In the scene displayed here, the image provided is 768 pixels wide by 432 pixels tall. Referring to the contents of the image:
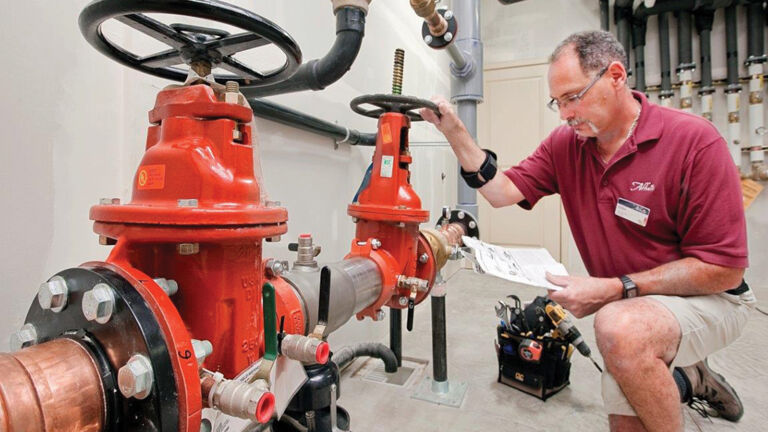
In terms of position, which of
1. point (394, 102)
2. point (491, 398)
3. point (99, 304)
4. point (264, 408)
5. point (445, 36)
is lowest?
point (491, 398)

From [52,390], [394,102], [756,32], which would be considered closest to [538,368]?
[394,102]

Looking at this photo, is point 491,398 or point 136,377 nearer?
point 136,377

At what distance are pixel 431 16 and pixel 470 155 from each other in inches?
20.7

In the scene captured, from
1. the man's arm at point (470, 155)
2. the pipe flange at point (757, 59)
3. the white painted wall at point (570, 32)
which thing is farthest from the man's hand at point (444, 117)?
the pipe flange at point (757, 59)

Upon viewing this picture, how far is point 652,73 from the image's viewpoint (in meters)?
3.43

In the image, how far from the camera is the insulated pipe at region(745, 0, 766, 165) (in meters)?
3.00

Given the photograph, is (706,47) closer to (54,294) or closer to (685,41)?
(685,41)

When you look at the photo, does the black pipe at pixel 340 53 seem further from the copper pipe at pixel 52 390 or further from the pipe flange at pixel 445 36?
the pipe flange at pixel 445 36

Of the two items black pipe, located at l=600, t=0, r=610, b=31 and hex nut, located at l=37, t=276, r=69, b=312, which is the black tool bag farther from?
black pipe, located at l=600, t=0, r=610, b=31

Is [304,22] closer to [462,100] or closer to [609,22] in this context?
[462,100]

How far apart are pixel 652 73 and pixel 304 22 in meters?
3.40

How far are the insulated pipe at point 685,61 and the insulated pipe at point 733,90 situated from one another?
238 mm

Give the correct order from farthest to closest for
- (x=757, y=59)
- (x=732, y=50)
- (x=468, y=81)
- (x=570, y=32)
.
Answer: (x=570, y=32) → (x=732, y=50) → (x=757, y=59) → (x=468, y=81)

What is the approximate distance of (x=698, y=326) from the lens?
0.92m
